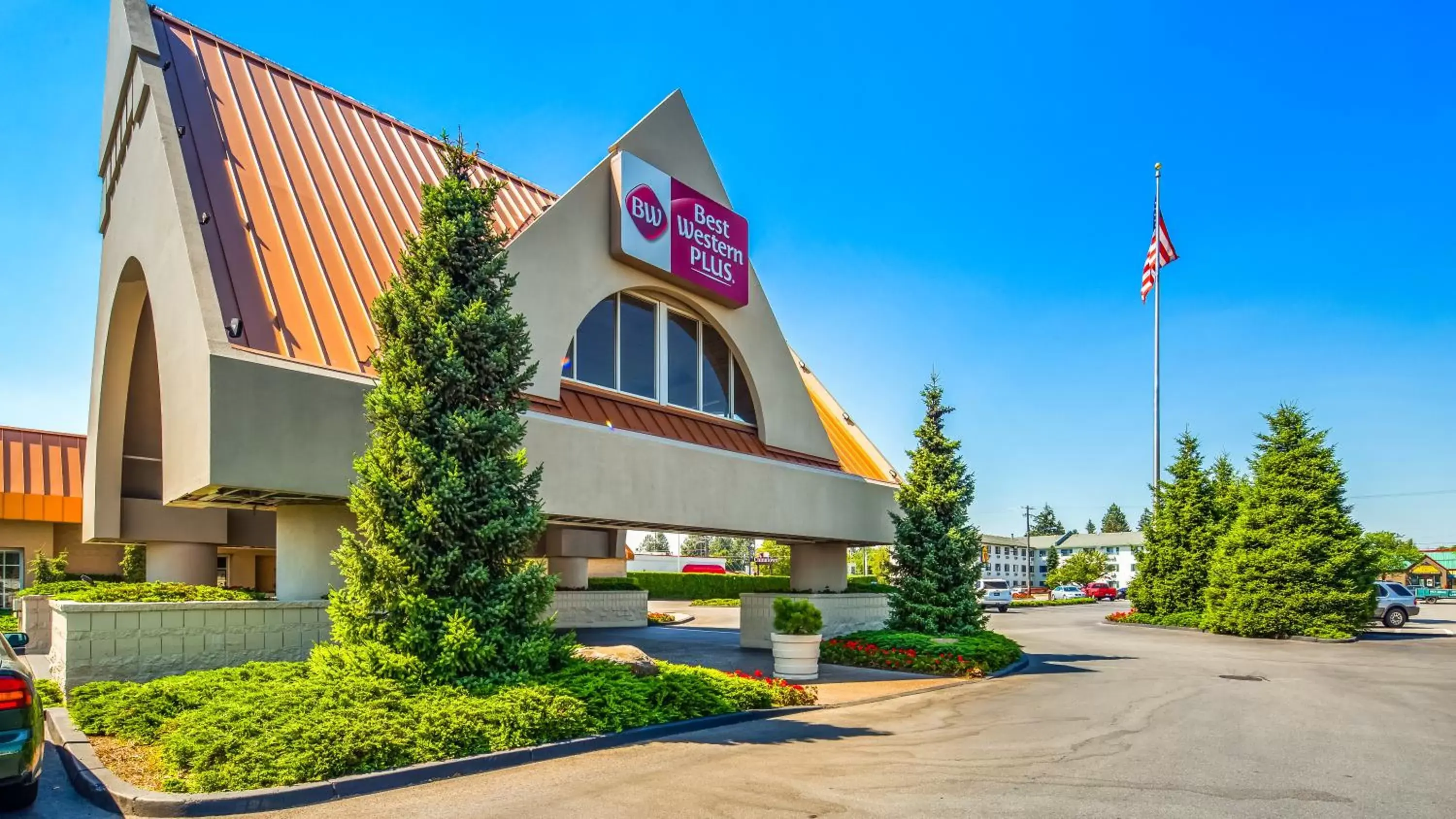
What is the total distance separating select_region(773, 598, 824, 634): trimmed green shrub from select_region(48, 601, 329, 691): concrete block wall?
7.03m

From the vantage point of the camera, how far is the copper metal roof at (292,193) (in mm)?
12594

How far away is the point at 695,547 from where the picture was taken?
10669cm

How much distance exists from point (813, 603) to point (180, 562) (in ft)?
44.9

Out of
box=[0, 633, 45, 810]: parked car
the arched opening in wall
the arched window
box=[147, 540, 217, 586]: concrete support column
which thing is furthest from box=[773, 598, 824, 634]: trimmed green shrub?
the arched opening in wall

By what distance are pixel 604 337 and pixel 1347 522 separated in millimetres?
22902

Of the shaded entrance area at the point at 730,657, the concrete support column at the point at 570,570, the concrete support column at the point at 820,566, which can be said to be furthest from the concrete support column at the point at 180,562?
the concrete support column at the point at 820,566

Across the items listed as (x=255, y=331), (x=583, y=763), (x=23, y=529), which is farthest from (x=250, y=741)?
(x=23, y=529)

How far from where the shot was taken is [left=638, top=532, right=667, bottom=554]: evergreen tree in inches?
4545

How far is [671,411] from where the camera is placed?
58.5ft

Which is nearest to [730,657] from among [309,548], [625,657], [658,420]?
[658,420]

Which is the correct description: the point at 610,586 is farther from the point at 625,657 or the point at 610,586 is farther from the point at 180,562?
the point at 625,657

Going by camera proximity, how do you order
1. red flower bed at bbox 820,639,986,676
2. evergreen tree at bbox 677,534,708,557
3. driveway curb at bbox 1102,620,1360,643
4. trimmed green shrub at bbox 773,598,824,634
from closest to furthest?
trimmed green shrub at bbox 773,598,824,634 → red flower bed at bbox 820,639,986,676 → driveway curb at bbox 1102,620,1360,643 → evergreen tree at bbox 677,534,708,557

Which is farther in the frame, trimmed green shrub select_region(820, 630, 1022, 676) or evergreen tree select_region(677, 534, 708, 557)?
evergreen tree select_region(677, 534, 708, 557)

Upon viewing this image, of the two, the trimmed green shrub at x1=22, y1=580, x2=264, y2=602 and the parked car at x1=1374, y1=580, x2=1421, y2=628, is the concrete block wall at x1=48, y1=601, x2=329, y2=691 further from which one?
the parked car at x1=1374, y1=580, x2=1421, y2=628
